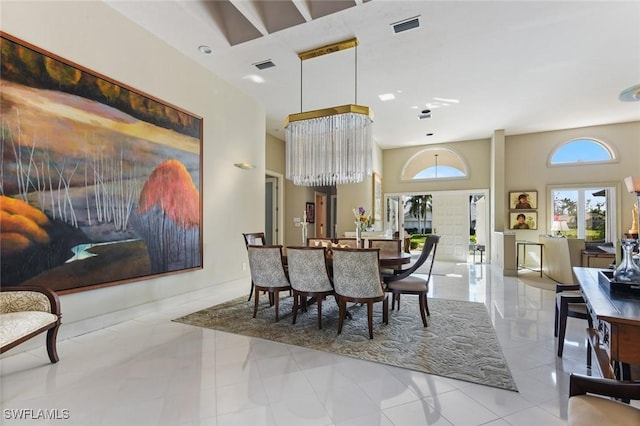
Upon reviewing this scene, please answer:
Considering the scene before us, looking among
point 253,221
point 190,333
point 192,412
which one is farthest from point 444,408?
point 253,221

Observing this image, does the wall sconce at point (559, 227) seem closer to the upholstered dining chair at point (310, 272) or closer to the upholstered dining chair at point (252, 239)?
the upholstered dining chair at point (310, 272)

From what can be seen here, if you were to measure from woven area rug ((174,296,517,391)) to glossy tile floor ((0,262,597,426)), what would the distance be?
0.40ft

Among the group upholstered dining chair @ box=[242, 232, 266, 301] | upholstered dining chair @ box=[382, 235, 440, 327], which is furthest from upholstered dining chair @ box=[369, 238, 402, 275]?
upholstered dining chair @ box=[242, 232, 266, 301]

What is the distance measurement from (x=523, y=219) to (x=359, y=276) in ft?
22.0

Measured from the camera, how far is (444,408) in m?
1.80

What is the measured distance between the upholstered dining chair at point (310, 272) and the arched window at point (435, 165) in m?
6.63

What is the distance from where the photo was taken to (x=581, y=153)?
7.12 m

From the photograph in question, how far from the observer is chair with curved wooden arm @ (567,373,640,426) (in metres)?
1.01

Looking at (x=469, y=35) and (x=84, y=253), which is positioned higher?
(x=469, y=35)

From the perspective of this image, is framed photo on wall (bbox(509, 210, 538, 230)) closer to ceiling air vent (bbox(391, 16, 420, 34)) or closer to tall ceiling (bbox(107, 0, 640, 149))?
tall ceiling (bbox(107, 0, 640, 149))

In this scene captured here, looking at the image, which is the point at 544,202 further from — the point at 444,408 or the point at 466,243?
the point at 444,408

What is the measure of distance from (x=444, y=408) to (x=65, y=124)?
12.8ft

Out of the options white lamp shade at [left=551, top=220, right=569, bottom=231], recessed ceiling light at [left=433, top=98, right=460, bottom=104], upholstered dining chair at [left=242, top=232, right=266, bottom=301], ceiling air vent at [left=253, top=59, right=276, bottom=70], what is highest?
ceiling air vent at [left=253, top=59, right=276, bottom=70]

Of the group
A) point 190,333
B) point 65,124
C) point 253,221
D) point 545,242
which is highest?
point 65,124
